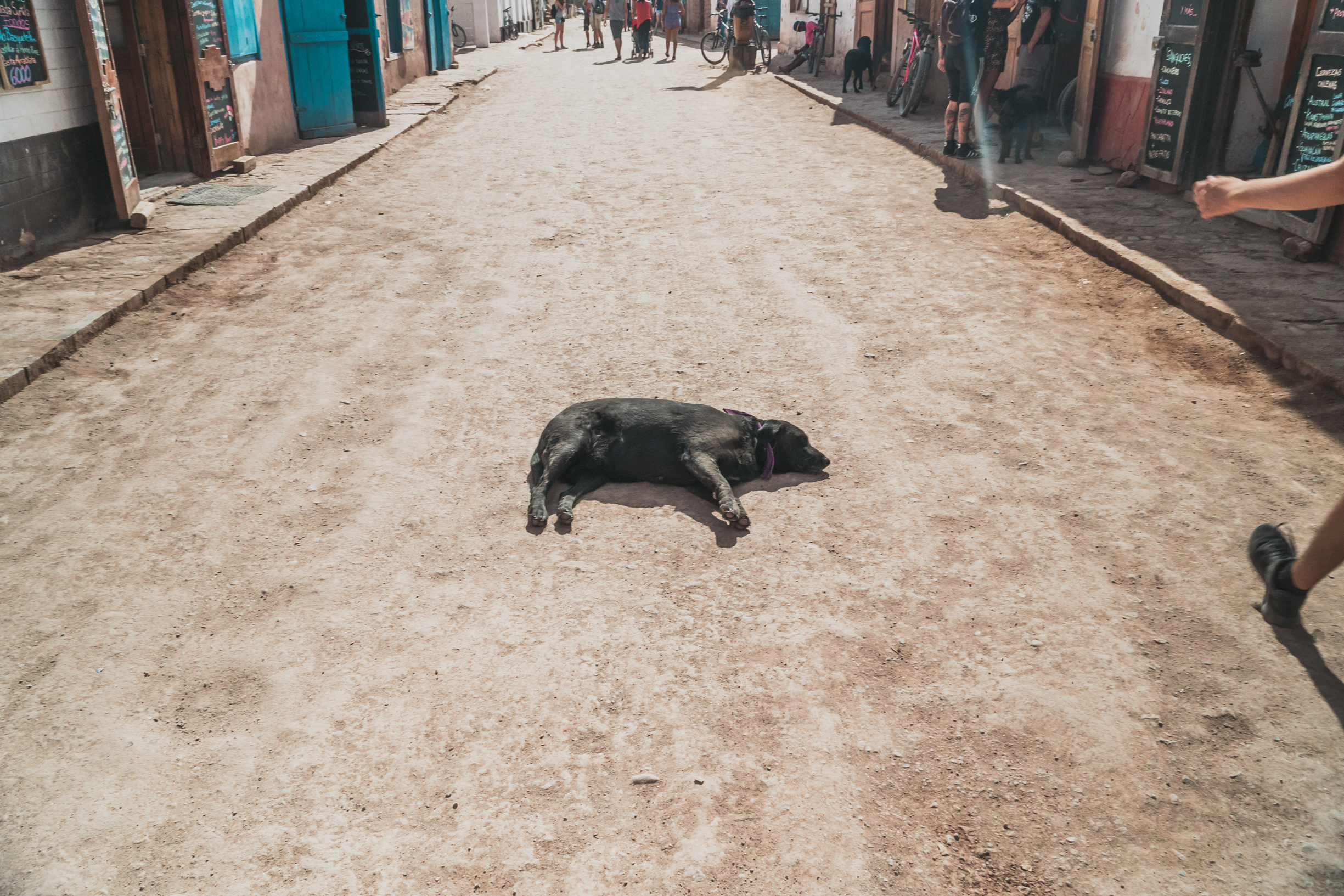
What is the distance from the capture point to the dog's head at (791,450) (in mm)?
4414

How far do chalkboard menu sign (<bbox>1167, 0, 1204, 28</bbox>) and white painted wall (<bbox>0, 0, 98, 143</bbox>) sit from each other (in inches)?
379

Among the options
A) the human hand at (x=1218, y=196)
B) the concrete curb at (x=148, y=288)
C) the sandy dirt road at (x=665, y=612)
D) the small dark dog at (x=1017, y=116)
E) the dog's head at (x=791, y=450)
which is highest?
the human hand at (x=1218, y=196)

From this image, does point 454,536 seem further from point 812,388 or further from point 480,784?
point 812,388

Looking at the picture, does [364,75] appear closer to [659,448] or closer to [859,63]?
[859,63]

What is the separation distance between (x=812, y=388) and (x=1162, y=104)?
6.29 m

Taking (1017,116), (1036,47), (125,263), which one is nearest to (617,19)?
(1036,47)

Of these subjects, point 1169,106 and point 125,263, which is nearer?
point 125,263

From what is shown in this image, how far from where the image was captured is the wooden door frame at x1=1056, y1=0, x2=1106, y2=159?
10.3 m

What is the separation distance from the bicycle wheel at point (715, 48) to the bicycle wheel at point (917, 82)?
11.0m

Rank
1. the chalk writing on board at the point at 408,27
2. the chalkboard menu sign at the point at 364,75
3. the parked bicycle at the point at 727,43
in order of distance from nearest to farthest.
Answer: the chalkboard menu sign at the point at 364,75
the chalk writing on board at the point at 408,27
the parked bicycle at the point at 727,43

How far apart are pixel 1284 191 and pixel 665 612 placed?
7.87 ft

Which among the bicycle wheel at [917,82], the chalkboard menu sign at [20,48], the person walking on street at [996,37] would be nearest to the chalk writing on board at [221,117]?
the chalkboard menu sign at [20,48]

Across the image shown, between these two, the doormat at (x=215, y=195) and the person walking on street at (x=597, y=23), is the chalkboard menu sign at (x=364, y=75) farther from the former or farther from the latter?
the person walking on street at (x=597, y=23)

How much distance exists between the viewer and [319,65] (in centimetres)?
1361
